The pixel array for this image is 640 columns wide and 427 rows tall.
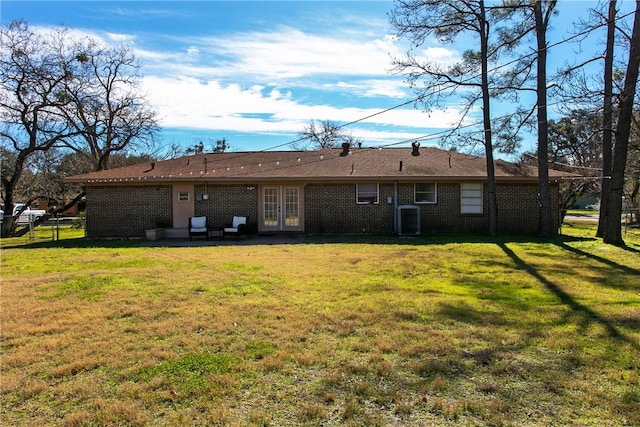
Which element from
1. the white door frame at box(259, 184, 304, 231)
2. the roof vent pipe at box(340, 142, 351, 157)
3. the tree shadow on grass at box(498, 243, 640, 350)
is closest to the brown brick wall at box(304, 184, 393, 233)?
the white door frame at box(259, 184, 304, 231)

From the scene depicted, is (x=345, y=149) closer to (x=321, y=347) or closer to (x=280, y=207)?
(x=280, y=207)

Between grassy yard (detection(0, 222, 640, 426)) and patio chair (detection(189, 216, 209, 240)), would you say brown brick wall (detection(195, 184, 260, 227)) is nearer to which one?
patio chair (detection(189, 216, 209, 240))

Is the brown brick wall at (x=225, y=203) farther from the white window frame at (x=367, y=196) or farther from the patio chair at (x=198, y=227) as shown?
the white window frame at (x=367, y=196)

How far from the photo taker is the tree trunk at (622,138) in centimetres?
1217

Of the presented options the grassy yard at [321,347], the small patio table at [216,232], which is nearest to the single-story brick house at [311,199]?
the small patio table at [216,232]

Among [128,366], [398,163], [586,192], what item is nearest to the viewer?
[128,366]

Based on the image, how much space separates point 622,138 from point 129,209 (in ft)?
56.1

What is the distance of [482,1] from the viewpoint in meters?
14.9

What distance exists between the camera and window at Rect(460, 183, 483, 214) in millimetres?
16812

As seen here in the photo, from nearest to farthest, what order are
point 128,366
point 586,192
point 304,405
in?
1. point 304,405
2. point 128,366
3. point 586,192

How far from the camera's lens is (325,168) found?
17.6 metres

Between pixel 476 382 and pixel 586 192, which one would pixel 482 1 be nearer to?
pixel 476 382

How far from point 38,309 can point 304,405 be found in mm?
4510

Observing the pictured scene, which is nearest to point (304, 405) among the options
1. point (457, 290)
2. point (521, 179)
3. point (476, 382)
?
point (476, 382)
